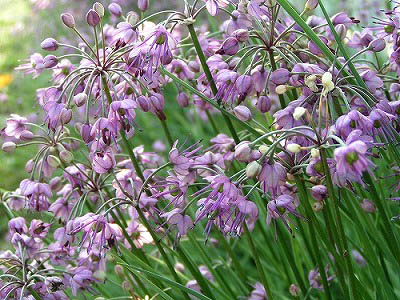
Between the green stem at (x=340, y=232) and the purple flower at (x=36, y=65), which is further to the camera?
the purple flower at (x=36, y=65)

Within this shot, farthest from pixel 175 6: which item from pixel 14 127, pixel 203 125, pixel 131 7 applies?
pixel 14 127

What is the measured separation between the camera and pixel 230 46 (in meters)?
1.65

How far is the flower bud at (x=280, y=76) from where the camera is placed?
1575 millimetres

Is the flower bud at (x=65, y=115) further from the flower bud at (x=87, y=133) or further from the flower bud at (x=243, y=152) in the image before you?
the flower bud at (x=243, y=152)

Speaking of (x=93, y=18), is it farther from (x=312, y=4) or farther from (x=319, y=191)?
(x=319, y=191)

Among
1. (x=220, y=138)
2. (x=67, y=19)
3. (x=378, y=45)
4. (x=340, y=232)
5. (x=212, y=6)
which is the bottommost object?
(x=340, y=232)

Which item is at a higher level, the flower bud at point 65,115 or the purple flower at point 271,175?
the flower bud at point 65,115

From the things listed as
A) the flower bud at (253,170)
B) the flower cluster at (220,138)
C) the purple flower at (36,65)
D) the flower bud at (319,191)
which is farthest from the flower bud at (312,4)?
the purple flower at (36,65)

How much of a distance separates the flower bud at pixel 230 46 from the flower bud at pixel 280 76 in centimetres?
13

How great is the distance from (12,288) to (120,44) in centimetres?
71

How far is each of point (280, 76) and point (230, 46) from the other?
162 millimetres

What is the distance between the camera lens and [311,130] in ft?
4.35

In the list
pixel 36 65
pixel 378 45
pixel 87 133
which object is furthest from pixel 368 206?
pixel 36 65

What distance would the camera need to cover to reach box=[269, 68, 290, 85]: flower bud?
1.58 metres
